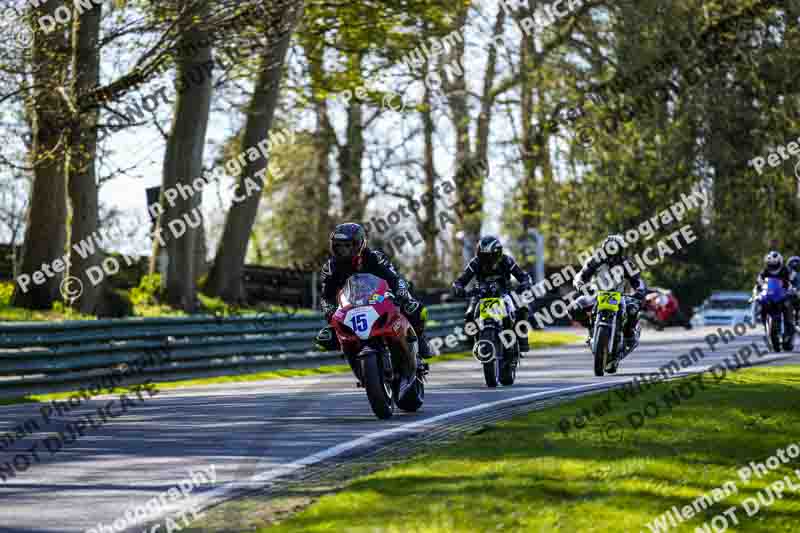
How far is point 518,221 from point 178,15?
34704 millimetres

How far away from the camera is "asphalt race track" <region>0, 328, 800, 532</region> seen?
8477 mm

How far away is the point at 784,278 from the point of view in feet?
79.4

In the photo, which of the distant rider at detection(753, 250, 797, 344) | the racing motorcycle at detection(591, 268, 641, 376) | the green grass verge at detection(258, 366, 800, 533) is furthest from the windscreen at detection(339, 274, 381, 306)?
the distant rider at detection(753, 250, 797, 344)

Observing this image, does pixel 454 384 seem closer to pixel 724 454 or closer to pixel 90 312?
pixel 724 454

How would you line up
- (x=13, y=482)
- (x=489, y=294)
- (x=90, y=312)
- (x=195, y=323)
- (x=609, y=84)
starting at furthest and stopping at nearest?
(x=609, y=84), (x=90, y=312), (x=195, y=323), (x=489, y=294), (x=13, y=482)

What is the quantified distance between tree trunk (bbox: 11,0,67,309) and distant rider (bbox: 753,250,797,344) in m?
11.7

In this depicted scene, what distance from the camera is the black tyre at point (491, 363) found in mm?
16141

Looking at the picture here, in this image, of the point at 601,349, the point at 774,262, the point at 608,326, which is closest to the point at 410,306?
the point at 608,326

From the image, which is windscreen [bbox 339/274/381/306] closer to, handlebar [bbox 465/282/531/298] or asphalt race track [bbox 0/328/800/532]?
asphalt race track [bbox 0/328/800/532]

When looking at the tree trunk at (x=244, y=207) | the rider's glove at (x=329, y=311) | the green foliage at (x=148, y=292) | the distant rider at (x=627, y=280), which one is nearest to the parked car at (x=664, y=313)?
the tree trunk at (x=244, y=207)

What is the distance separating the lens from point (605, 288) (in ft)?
59.2

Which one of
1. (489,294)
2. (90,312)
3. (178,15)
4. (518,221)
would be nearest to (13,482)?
(489,294)

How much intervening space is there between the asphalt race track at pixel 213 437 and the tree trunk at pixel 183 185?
870 centimetres

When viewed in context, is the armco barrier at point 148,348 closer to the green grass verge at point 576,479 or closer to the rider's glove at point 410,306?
the rider's glove at point 410,306
